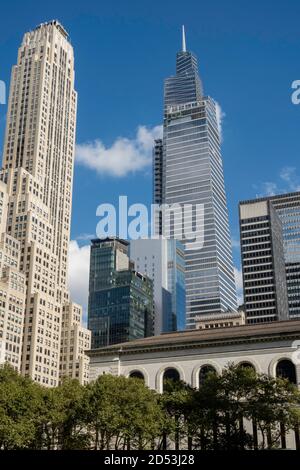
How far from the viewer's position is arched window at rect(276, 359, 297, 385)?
67.3 metres

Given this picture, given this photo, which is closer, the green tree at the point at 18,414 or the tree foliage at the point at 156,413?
the green tree at the point at 18,414

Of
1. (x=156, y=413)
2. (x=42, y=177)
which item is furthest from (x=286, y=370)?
(x=42, y=177)

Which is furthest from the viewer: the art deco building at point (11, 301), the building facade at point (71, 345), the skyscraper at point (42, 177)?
the building facade at point (71, 345)

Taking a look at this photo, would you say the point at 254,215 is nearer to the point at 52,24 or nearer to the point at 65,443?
the point at 52,24

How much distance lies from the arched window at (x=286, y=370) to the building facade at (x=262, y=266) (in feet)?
378

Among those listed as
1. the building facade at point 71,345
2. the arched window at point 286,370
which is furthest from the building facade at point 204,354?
the building facade at point 71,345

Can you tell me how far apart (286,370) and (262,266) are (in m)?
123

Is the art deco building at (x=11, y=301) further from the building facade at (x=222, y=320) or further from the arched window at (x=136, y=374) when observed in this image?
the building facade at (x=222, y=320)

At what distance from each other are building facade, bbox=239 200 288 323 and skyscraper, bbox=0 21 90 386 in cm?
5928

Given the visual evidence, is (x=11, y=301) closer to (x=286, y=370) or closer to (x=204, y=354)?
(x=204, y=354)

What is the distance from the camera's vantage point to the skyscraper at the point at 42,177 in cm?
14425

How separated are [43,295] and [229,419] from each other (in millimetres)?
94969

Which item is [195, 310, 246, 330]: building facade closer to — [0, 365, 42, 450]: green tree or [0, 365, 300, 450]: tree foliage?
[0, 365, 300, 450]: tree foliage

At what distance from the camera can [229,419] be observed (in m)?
58.5
